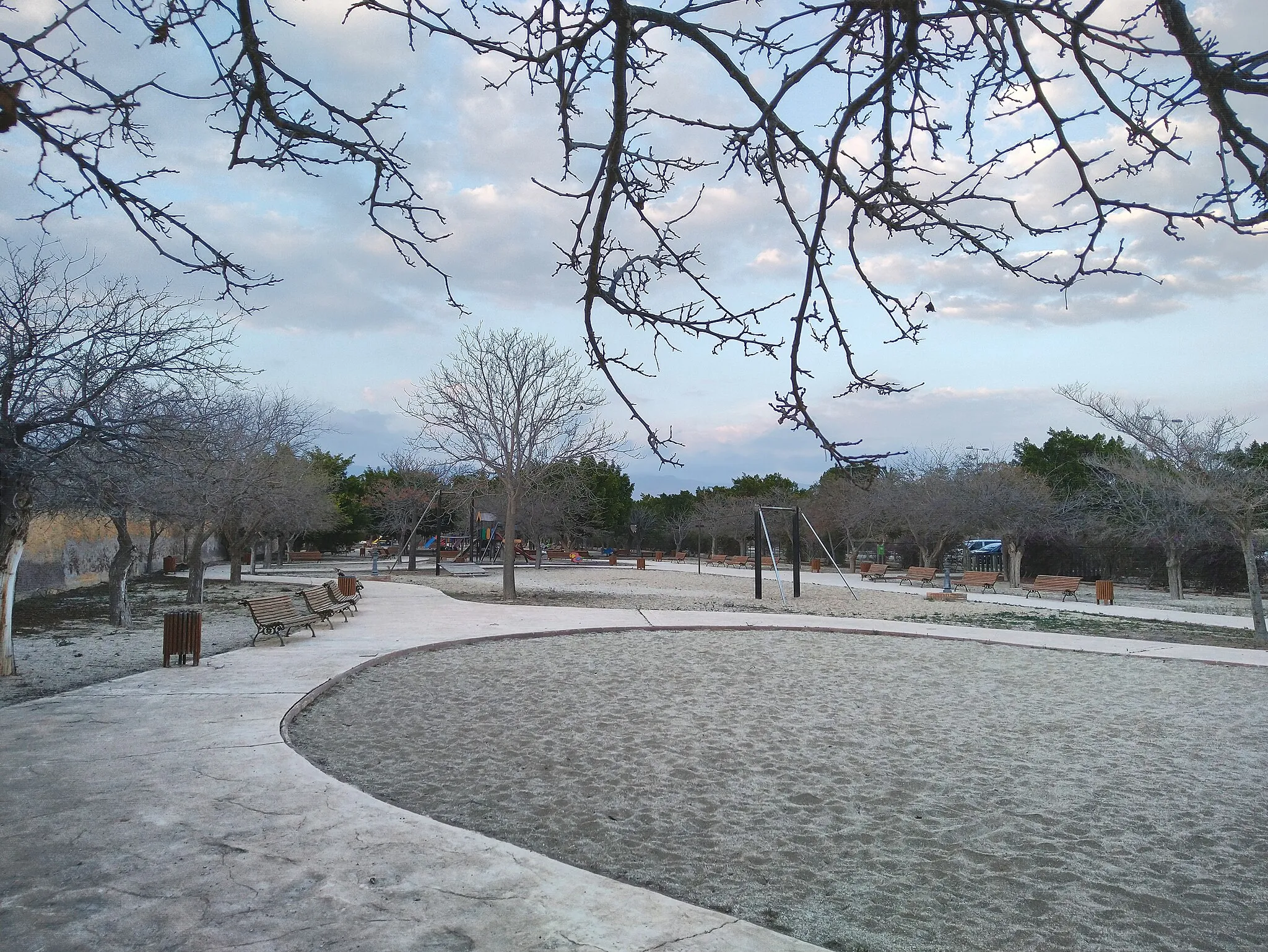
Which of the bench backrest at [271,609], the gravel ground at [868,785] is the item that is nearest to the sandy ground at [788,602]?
the gravel ground at [868,785]

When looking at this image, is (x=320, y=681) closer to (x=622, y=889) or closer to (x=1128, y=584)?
(x=622, y=889)

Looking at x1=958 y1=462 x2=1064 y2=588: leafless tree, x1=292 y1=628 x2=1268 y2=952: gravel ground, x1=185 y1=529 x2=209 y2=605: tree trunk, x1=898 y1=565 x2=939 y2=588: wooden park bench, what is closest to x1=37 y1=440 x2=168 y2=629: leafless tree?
x1=185 y1=529 x2=209 y2=605: tree trunk

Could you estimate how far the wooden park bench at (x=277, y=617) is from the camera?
12969mm

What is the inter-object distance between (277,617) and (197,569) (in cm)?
672

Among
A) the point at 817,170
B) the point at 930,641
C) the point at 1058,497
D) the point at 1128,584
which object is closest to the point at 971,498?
the point at 1128,584

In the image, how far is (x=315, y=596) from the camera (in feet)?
52.5

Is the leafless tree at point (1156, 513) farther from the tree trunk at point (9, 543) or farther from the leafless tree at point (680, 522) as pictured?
the leafless tree at point (680, 522)

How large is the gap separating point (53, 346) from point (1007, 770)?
10658mm

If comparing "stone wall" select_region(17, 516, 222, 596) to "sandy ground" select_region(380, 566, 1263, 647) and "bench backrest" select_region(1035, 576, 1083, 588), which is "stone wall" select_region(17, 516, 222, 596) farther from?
"bench backrest" select_region(1035, 576, 1083, 588)

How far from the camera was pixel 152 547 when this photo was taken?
2648 centimetres

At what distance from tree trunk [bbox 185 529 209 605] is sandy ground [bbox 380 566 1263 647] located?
654 cm

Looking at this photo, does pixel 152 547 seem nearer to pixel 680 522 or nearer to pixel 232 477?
pixel 232 477

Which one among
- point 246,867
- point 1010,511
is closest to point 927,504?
point 1010,511

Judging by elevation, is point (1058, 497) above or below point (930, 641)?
above
